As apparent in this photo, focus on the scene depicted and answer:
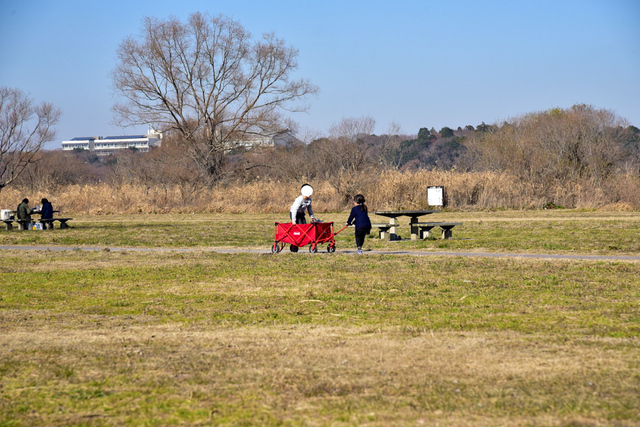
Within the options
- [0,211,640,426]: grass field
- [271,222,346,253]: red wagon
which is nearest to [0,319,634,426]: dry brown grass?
[0,211,640,426]: grass field

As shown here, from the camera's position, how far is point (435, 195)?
38.1 metres

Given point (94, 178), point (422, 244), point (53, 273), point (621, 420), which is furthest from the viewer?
point (94, 178)

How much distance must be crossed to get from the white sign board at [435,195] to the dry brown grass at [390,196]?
139 centimetres

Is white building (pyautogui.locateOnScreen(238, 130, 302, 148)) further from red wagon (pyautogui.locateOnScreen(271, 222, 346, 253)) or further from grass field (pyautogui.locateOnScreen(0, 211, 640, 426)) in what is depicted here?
grass field (pyautogui.locateOnScreen(0, 211, 640, 426))

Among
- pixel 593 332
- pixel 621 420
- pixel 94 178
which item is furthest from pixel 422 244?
pixel 94 178

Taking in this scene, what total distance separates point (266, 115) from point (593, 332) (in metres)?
48.8

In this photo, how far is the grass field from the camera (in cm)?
532

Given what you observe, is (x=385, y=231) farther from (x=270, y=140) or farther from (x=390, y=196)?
(x=270, y=140)

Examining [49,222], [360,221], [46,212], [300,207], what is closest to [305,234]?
[300,207]

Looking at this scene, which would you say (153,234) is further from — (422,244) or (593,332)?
(593,332)

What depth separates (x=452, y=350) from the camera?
23.0 feet

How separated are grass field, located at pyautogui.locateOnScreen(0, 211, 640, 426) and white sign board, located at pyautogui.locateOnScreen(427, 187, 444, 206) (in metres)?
22.7

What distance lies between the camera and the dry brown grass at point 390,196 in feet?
129

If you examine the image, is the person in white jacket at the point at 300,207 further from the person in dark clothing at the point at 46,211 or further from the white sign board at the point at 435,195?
the white sign board at the point at 435,195
